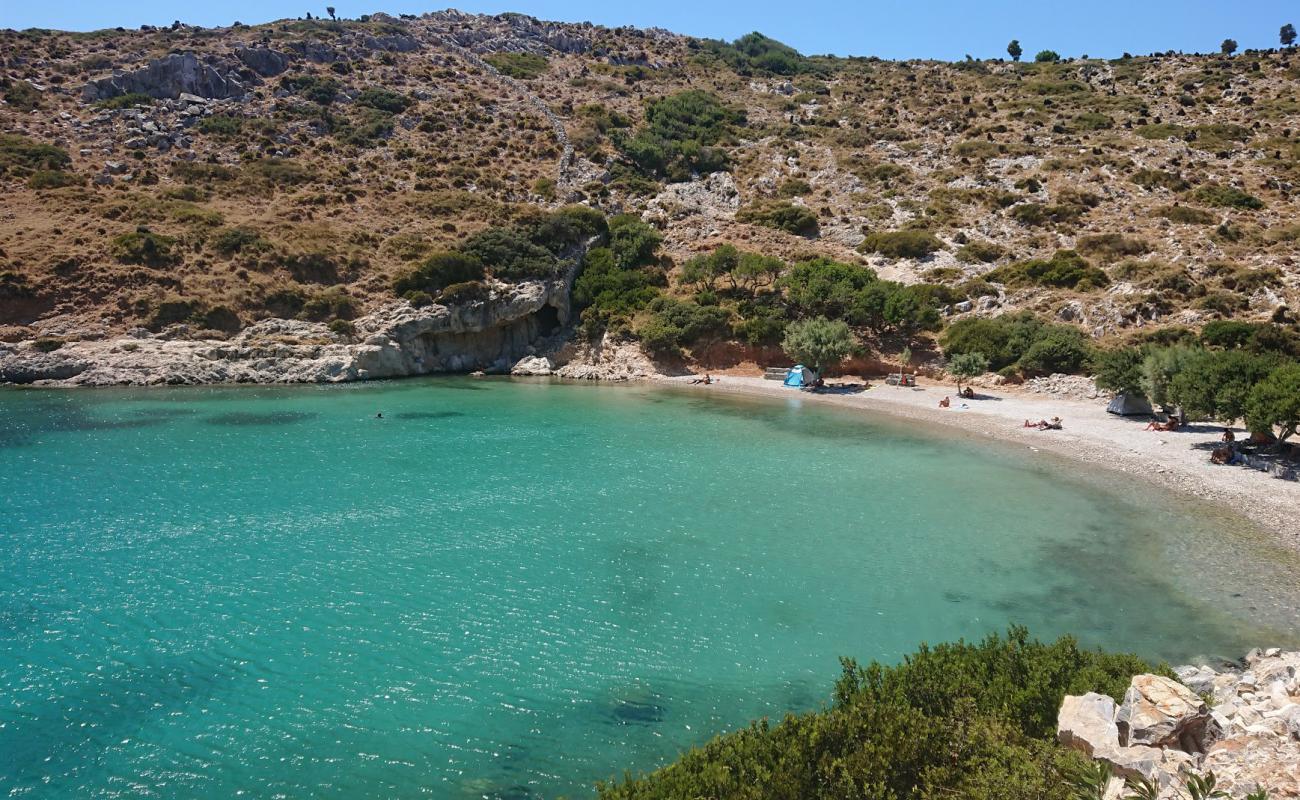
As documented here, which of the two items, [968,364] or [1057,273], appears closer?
[968,364]

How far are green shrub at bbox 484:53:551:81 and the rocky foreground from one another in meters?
113

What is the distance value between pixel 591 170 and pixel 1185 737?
8272 centimetres

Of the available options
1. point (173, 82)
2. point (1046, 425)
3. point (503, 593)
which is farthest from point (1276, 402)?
point (173, 82)

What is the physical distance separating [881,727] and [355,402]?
42.1 m

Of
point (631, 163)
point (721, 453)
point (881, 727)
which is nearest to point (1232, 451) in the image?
point (721, 453)

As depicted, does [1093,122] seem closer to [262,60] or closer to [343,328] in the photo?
[343,328]

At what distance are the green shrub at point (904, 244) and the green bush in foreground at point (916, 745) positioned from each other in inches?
2293

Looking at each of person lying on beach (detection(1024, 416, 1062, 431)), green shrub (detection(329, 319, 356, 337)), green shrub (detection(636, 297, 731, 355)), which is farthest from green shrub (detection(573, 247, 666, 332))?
person lying on beach (detection(1024, 416, 1062, 431))

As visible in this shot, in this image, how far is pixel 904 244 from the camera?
6288 cm

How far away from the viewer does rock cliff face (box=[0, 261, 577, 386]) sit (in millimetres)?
47719

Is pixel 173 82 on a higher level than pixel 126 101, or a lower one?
higher

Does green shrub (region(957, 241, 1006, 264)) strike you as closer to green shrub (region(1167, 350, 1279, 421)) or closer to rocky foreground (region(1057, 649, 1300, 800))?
green shrub (region(1167, 350, 1279, 421))

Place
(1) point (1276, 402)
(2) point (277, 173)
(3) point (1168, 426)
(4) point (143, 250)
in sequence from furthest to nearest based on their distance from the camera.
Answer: (2) point (277, 173) < (4) point (143, 250) < (3) point (1168, 426) < (1) point (1276, 402)

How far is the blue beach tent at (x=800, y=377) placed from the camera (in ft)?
160
